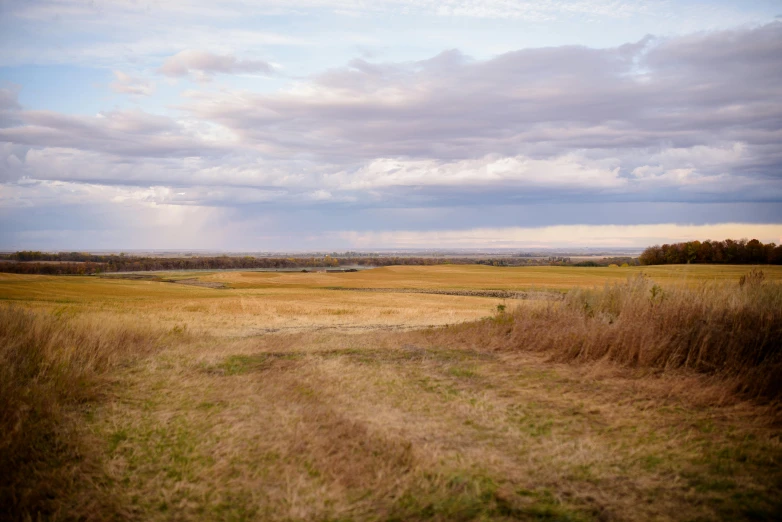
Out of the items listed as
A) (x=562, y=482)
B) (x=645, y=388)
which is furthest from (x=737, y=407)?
(x=562, y=482)

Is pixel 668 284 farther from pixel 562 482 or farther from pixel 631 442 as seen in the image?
pixel 562 482

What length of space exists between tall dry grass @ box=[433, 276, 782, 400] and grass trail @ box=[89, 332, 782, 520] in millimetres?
929

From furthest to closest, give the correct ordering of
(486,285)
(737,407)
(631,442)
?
(486,285) < (737,407) < (631,442)

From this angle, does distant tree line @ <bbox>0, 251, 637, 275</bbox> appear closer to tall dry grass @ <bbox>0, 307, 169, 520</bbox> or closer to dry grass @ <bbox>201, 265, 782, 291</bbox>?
dry grass @ <bbox>201, 265, 782, 291</bbox>

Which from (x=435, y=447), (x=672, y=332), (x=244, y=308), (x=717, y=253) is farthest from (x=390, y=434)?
(x=717, y=253)

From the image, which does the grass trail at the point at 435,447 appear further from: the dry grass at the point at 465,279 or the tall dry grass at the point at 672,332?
the dry grass at the point at 465,279

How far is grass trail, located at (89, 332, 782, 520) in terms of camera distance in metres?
5.40

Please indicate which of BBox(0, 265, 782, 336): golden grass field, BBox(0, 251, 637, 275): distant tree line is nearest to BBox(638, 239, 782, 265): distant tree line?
BBox(0, 251, 637, 275): distant tree line

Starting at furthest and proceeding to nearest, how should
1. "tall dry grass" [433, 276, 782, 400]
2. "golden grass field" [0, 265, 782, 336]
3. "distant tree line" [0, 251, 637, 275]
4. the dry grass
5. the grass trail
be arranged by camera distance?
"distant tree line" [0, 251, 637, 275] < the dry grass < "golden grass field" [0, 265, 782, 336] < "tall dry grass" [433, 276, 782, 400] < the grass trail

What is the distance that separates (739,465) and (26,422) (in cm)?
946

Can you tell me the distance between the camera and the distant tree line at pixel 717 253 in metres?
67.2

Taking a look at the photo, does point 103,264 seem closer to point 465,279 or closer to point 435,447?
point 465,279

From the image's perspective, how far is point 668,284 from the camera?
15.3m

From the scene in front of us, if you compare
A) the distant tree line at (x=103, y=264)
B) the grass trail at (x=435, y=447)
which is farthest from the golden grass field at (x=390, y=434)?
the distant tree line at (x=103, y=264)
